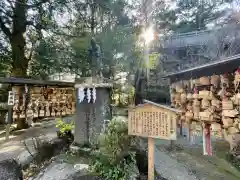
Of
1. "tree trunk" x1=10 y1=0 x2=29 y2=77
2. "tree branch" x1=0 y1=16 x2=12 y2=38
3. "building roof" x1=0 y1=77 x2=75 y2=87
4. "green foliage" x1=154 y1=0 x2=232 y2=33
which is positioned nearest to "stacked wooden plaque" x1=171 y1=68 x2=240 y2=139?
"building roof" x1=0 y1=77 x2=75 y2=87

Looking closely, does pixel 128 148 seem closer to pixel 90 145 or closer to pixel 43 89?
pixel 90 145

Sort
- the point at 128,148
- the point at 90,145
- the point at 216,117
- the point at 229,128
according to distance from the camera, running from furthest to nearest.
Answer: the point at 90,145, the point at 128,148, the point at 216,117, the point at 229,128

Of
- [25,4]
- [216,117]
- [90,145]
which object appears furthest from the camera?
[25,4]

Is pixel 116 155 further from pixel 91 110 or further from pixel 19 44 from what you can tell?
pixel 19 44

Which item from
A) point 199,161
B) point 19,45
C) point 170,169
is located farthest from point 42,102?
point 199,161

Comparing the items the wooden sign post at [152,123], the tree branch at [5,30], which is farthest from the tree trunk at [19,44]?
the wooden sign post at [152,123]

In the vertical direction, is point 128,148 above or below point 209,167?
above

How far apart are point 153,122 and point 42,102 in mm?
5692

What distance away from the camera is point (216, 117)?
116 inches

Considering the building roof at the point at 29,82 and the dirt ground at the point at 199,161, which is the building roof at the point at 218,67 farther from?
the building roof at the point at 29,82

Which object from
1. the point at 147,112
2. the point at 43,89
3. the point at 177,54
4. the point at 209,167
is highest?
the point at 177,54

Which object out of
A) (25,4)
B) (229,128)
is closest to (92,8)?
(25,4)

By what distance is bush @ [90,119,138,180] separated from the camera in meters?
3.06

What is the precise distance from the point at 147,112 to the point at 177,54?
8104 mm
